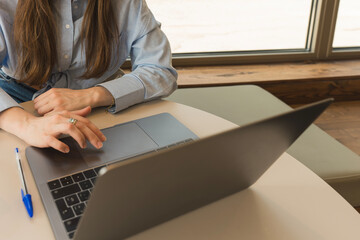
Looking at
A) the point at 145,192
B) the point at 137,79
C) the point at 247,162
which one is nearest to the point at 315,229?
the point at 247,162

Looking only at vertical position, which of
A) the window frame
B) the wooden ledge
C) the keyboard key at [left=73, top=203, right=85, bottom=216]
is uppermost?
the keyboard key at [left=73, top=203, right=85, bottom=216]

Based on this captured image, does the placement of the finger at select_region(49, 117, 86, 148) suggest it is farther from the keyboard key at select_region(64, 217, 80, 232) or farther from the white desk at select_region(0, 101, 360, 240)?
the keyboard key at select_region(64, 217, 80, 232)

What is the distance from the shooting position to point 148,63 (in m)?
1.15

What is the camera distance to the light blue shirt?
1036 millimetres

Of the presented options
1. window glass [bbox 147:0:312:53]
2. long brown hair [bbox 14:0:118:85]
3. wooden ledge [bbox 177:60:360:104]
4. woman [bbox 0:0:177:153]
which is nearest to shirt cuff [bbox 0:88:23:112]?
woman [bbox 0:0:177:153]

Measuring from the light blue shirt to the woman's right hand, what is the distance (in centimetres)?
17

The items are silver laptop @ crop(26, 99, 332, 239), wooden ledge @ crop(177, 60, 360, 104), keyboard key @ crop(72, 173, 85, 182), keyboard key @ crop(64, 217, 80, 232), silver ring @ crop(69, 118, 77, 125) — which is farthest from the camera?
wooden ledge @ crop(177, 60, 360, 104)

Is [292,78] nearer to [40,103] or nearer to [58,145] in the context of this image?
[40,103]

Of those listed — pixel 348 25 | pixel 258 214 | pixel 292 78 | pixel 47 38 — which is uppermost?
pixel 47 38

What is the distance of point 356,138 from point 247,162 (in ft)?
6.49

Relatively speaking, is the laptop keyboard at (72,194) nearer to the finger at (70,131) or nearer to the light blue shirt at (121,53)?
the finger at (70,131)

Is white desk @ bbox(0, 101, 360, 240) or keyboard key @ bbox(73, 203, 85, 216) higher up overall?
keyboard key @ bbox(73, 203, 85, 216)

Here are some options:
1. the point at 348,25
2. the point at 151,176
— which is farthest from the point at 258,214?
the point at 348,25

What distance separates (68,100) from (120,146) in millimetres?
229
